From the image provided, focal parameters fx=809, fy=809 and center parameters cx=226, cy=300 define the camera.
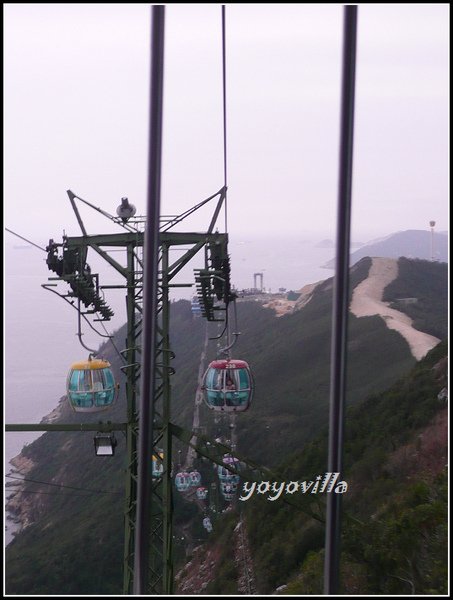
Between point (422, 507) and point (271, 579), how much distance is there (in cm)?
927

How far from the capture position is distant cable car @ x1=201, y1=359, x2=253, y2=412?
421 inches

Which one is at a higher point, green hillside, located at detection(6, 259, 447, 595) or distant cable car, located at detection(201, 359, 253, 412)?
distant cable car, located at detection(201, 359, 253, 412)

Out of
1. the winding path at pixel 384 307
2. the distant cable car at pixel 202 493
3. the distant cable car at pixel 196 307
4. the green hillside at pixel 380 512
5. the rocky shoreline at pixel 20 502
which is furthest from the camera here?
the rocky shoreline at pixel 20 502

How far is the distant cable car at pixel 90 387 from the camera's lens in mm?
10766

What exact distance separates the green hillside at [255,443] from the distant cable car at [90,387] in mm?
7941

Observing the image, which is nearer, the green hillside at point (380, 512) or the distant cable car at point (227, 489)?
the green hillside at point (380, 512)

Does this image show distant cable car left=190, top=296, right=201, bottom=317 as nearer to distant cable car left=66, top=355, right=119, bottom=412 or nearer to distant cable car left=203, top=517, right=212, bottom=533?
distant cable car left=66, top=355, right=119, bottom=412

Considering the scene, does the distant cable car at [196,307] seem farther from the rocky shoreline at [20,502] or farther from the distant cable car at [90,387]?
the rocky shoreline at [20,502]

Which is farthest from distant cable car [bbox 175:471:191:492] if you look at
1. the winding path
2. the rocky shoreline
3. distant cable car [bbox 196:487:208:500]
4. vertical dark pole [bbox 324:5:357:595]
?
the rocky shoreline

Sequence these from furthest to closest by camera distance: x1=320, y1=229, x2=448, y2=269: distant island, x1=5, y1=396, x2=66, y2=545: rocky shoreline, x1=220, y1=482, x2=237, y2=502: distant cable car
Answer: x1=320, y1=229, x2=448, y2=269: distant island, x1=5, y1=396, x2=66, y2=545: rocky shoreline, x1=220, y1=482, x2=237, y2=502: distant cable car

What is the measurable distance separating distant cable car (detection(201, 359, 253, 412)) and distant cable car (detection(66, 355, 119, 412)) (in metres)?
1.34

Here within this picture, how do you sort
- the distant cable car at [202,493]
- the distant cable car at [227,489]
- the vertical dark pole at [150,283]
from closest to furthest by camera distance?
the vertical dark pole at [150,283]
the distant cable car at [227,489]
the distant cable car at [202,493]

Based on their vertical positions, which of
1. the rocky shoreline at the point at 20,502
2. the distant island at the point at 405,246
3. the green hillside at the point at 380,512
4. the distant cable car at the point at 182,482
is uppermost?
the distant island at the point at 405,246

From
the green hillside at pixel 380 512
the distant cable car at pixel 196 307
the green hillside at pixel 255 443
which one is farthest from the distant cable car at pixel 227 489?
the distant cable car at pixel 196 307
